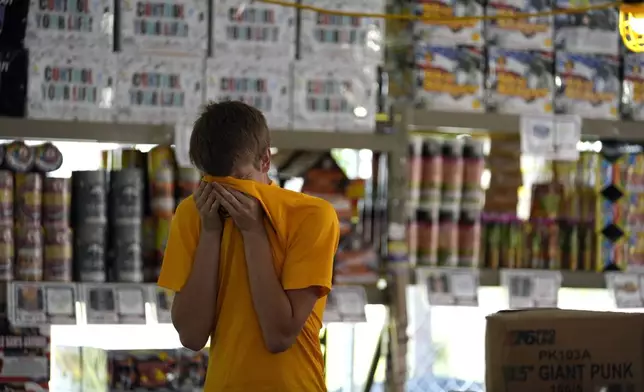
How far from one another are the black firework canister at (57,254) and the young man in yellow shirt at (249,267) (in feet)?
4.22

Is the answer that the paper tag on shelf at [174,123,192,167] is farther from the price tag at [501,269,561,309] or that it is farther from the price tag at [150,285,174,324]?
the price tag at [501,269,561,309]

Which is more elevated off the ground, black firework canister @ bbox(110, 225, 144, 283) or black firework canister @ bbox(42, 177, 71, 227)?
black firework canister @ bbox(42, 177, 71, 227)

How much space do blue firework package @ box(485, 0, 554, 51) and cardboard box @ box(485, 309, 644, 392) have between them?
1890mm

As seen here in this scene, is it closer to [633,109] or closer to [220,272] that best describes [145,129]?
[220,272]

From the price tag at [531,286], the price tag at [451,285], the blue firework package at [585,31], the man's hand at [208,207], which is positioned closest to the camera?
the man's hand at [208,207]

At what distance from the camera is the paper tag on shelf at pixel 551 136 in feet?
12.6

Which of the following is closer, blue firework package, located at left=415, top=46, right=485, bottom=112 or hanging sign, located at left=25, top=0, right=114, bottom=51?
hanging sign, located at left=25, top=0, right=114, bottom=51

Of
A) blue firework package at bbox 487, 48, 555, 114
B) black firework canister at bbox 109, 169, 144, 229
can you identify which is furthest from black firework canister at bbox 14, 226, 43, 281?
blue firework package at bbox 487, 48, 555, 114

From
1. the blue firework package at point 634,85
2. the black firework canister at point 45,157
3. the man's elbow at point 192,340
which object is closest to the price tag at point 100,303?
the black firework canister at point 45,157

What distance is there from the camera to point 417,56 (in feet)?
12.3

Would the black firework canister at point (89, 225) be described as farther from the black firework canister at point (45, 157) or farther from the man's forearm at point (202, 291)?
the man's forearm at point (202, 291)

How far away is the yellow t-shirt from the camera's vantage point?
7.00 feet

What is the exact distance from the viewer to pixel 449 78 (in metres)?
3.78

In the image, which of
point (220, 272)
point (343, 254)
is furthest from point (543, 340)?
point (343, 254)
